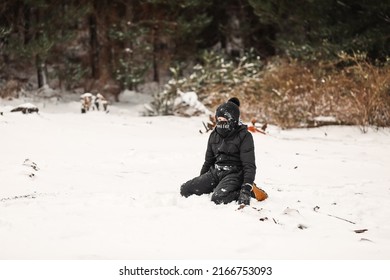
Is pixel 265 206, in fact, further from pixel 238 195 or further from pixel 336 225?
pixel 336 225

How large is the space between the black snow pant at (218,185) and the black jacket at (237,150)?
11cm

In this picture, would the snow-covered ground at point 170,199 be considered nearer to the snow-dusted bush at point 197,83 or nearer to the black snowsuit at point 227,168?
the black snowsuit at point 227,168

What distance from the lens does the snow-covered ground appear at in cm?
310

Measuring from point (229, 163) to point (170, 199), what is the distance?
747 mm

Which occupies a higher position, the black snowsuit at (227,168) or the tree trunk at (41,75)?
the tree trunk at (41,75)

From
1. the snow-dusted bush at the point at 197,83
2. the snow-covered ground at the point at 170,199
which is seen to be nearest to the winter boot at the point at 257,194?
the snow-covered ground at the point at 170,199

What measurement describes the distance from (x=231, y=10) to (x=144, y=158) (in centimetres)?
1162

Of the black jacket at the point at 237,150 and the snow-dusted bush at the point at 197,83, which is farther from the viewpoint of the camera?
the snow-dusted bush at the point at 197,83

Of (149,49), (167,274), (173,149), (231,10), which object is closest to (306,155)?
(173,149)

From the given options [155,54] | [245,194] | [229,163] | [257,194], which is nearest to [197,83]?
[155,54]

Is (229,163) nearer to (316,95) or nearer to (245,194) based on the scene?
(245,194)

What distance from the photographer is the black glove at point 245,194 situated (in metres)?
4.02

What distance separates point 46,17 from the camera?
1364 centimetres

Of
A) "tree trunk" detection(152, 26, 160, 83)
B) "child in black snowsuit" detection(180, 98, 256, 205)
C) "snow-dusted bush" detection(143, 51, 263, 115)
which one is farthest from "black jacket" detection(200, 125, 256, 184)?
"tree trunk" detection(152, 26, 160, 83)
